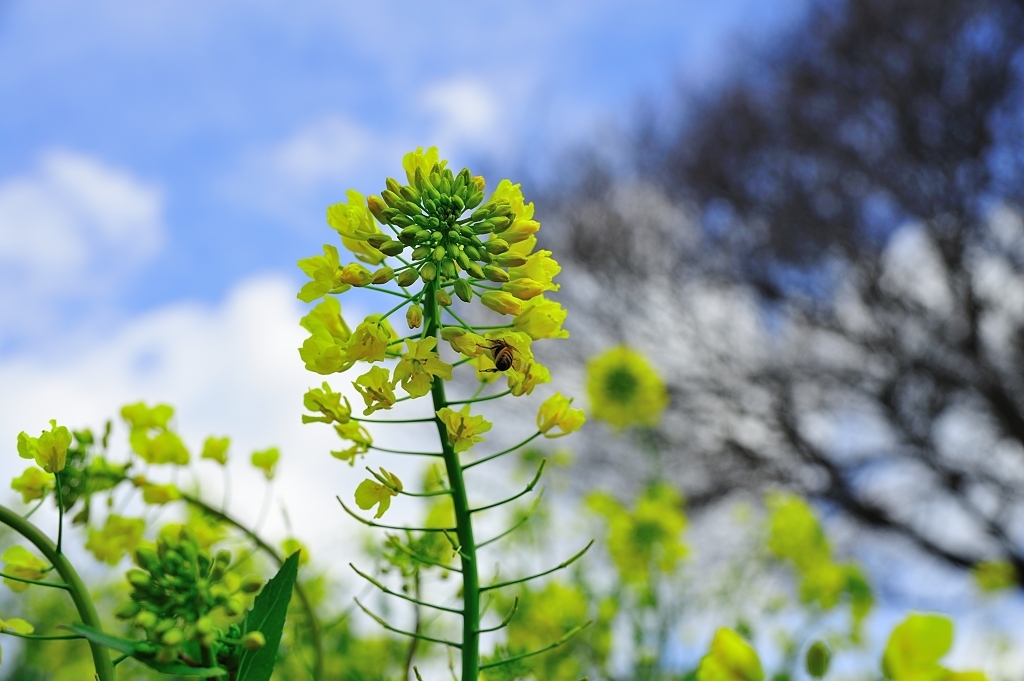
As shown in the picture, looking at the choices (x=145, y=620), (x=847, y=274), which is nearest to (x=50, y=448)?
(x=145, y=620)

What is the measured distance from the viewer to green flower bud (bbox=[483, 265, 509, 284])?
25.3 inches

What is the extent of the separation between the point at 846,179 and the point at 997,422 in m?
2.27

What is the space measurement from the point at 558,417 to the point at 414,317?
148 millimetres

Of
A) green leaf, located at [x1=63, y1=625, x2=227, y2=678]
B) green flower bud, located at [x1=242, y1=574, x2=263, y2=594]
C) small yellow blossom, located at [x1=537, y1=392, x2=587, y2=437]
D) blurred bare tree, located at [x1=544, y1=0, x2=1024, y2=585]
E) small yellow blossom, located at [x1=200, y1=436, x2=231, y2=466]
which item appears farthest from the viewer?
blurred bare tree, located at [x1=544, y1=0, x2=1024, y2=585]

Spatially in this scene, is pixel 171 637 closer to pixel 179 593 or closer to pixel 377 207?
pixel 179 593

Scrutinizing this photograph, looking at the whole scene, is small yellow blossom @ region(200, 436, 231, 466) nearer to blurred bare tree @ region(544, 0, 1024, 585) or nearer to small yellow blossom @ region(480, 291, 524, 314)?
small yellow blossom @ region(480, 291, 524, 314)

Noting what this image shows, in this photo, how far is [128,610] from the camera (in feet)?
1.67

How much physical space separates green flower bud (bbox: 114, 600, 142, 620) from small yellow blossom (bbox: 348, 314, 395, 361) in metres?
0.21

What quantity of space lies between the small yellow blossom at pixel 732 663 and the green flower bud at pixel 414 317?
0.30 metres

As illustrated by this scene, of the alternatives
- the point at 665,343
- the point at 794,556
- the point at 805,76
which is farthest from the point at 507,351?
the point at 805,76

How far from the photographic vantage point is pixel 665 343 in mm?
7539

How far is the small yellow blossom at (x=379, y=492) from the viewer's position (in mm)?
635

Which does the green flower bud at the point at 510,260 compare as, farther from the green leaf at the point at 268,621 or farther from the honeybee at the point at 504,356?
the green leaf at the point at 268,621

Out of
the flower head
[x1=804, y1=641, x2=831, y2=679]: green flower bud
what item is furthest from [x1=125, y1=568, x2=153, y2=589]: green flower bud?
the flower head
